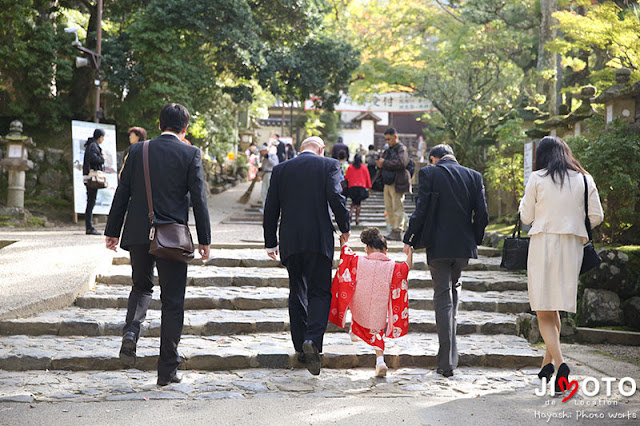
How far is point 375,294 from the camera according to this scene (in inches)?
223

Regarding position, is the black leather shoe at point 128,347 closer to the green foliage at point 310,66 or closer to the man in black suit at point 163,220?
the man in black suit at point 163,220

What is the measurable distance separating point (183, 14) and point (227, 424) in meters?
14.2

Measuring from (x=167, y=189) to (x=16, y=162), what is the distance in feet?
40.2

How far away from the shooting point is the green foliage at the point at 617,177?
8.70 metres

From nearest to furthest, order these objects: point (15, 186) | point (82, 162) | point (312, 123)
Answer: point (82, 162) → point (15, 186) → point (312, 123)

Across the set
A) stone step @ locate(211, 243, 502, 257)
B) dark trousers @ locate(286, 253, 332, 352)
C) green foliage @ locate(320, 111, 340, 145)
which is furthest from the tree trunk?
green foliage @ locate(320, 111, 340, 145)

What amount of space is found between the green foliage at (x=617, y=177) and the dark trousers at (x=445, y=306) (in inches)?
156

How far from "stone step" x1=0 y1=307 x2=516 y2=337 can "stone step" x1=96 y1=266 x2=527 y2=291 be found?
1028 mm

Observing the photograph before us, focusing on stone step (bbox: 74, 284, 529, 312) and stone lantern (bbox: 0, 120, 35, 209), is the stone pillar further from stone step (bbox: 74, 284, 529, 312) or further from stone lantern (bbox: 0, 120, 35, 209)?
stone step (bbox: 74, 284, 529, 312)

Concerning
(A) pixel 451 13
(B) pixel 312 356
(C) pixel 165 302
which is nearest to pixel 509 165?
(B) pixel 312 356

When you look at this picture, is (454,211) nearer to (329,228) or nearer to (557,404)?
(329,228)

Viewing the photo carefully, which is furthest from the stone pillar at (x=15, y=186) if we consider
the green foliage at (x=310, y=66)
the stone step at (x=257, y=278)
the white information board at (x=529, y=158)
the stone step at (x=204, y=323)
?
the white information board at (x=529, y=158)

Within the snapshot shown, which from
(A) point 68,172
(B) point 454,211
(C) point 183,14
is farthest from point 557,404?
(A) point 68,172

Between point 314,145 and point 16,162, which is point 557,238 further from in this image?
point 16,162
